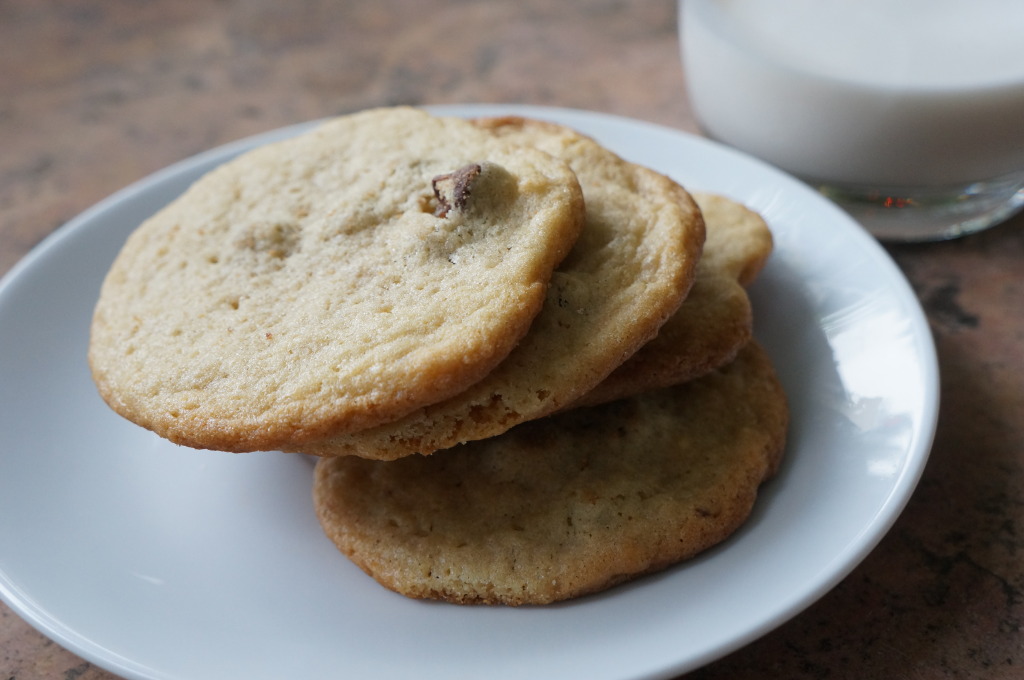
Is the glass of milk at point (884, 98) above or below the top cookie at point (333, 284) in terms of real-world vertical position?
below

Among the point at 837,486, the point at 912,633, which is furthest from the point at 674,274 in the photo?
the point at 912,633

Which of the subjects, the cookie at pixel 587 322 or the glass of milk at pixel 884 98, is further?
the glass of milk at pixel 884 98

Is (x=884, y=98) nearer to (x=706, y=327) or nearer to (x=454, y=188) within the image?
(x=706, y=327)

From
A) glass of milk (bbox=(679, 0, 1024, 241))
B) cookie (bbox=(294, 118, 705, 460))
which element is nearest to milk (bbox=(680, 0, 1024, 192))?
glass of milk (bbox=(679, 0, 1024, 241))

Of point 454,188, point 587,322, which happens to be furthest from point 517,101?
point 587,322

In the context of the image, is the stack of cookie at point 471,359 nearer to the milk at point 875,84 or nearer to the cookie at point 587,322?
the cookie at point 587,322

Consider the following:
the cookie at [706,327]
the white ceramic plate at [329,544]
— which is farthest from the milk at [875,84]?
the cookie at [706,327]
